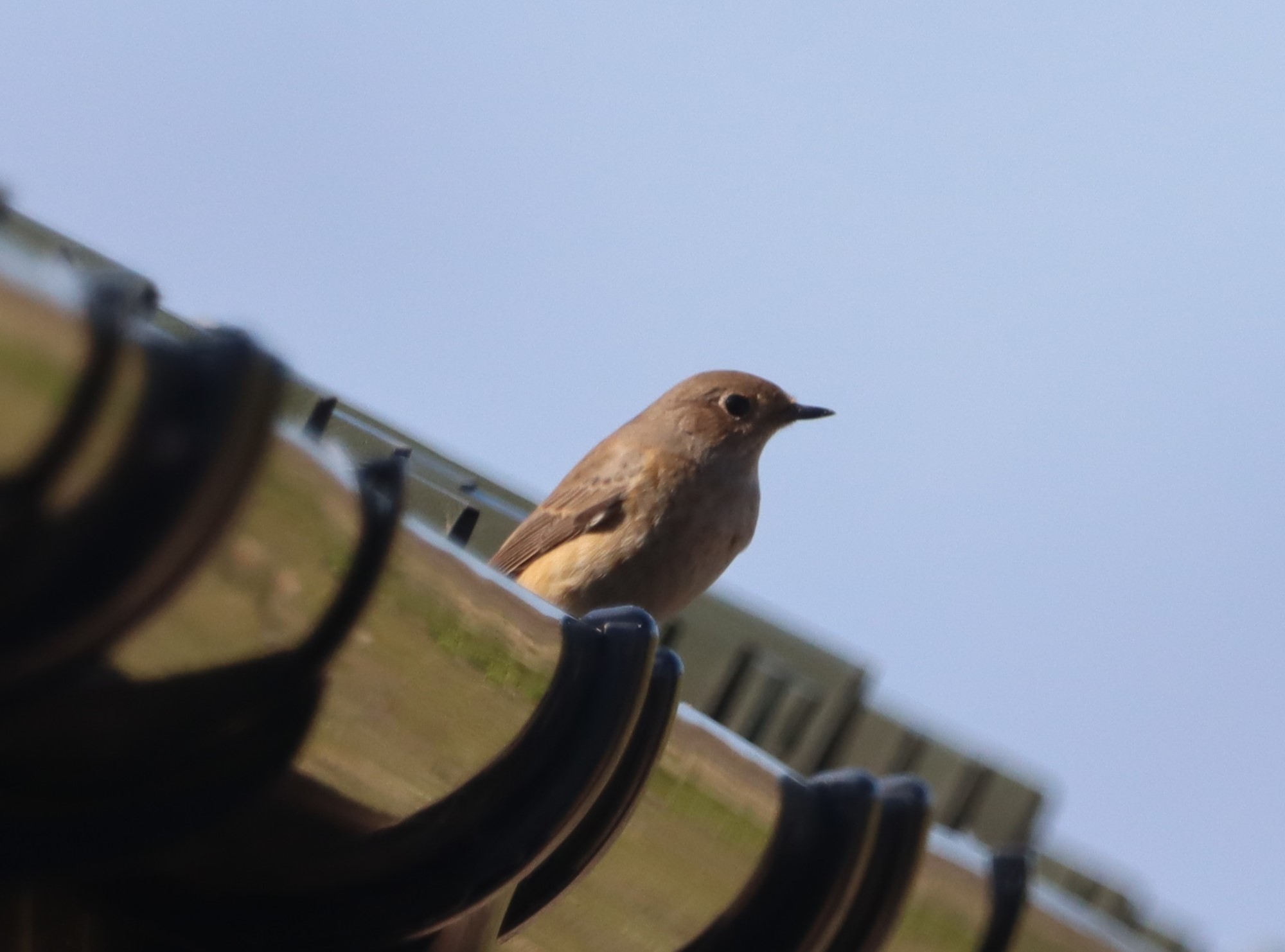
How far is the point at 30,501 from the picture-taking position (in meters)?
1.53

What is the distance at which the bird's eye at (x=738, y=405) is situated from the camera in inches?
290

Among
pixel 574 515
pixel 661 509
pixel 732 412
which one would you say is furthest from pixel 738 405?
pixel 574 515

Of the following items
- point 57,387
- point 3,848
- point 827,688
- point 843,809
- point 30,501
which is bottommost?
point 827,688

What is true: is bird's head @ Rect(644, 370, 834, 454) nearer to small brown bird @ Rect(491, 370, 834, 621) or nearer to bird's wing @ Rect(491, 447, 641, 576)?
small brown bird @ Rect(491, 370, 834, 621)

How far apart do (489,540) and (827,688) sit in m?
1.79

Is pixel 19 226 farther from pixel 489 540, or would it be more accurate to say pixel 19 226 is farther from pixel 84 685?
pixel 84 685

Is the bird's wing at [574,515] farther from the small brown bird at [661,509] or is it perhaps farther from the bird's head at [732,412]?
the bird's head at [732,412]

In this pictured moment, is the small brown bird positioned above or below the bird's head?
below

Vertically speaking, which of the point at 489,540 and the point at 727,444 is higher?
the point at 727,444

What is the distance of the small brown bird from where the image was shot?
21.8ft

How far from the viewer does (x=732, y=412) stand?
7363 mm

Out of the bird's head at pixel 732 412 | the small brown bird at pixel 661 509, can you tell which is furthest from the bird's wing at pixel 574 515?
the bird's head at pixel 732 412

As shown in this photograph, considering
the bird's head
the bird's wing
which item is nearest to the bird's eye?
the bird's head

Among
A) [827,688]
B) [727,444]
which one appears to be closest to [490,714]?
[727,444]
